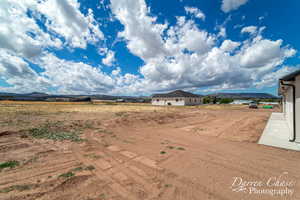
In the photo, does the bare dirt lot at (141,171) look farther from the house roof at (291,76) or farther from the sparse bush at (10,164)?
the house roof at (291,76)

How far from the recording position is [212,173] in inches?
122

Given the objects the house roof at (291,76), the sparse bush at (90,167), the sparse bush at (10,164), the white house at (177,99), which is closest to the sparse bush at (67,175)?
the sparse bush at (90,167)

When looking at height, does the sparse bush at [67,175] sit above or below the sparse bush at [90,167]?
above

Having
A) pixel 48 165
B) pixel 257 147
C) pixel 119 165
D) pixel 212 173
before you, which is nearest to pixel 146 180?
pixel 119 165

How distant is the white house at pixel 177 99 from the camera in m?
36.8

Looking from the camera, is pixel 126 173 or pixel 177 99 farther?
pixel 177 99

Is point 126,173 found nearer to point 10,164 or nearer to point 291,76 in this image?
point 10,164

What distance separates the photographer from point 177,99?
37.7 m

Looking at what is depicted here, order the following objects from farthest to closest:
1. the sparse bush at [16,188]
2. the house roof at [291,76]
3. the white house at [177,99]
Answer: the white house at [177,99], the house roof at [291,76], the sparse bush at [16,188]

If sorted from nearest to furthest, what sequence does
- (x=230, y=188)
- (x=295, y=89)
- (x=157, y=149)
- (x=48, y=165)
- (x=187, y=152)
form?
1. (x=230, y=188)
2. (x=48, y=165)
3. (x=187, y=152)
4. (x=157, y=149)
5. (x=295, y=89)

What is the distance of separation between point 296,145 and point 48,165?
29.0 feet

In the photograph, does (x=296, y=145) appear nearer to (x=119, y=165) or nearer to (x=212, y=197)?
(x=212, y=197)

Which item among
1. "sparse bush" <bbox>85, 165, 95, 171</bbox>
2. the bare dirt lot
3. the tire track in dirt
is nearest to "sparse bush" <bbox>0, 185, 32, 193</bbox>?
the bare dirt lot

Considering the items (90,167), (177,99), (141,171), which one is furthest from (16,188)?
(177,99)
